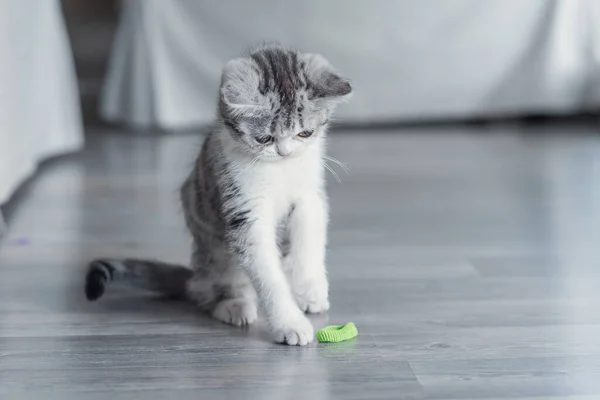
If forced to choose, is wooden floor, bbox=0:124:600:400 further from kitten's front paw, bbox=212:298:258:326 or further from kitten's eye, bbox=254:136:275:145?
kitten's eye, bbox=254:136:275:145

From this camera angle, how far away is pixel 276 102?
183 centimetres

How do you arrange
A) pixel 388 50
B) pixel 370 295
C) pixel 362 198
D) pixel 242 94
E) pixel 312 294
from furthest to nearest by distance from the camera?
pixel 388 50 < pixel 362 198 < pixel 370 295 < pixel 312 294 < pixel 242 94

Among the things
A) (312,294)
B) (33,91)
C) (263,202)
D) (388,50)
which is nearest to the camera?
(263,202)

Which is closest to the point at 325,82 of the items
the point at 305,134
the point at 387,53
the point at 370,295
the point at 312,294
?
the point at 305,134

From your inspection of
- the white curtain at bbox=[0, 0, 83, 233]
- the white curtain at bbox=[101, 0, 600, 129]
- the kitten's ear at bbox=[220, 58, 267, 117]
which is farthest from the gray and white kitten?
the white curtain at bbox=[101, 0, 600, 129]

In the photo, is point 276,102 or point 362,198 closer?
point 276,102

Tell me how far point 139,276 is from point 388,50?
260 cm

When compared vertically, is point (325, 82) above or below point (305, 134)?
above

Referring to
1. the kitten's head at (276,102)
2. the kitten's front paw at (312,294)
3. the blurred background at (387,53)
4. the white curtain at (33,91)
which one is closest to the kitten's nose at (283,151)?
the kitten's head at (276,102)

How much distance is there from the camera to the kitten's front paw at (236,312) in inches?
79.0

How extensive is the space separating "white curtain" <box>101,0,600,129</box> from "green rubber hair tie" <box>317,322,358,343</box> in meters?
2.61

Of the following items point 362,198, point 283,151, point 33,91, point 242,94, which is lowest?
point 362,198

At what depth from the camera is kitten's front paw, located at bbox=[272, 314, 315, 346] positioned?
73.6 inches

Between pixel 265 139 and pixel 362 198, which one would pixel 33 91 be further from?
pixel 265 139
